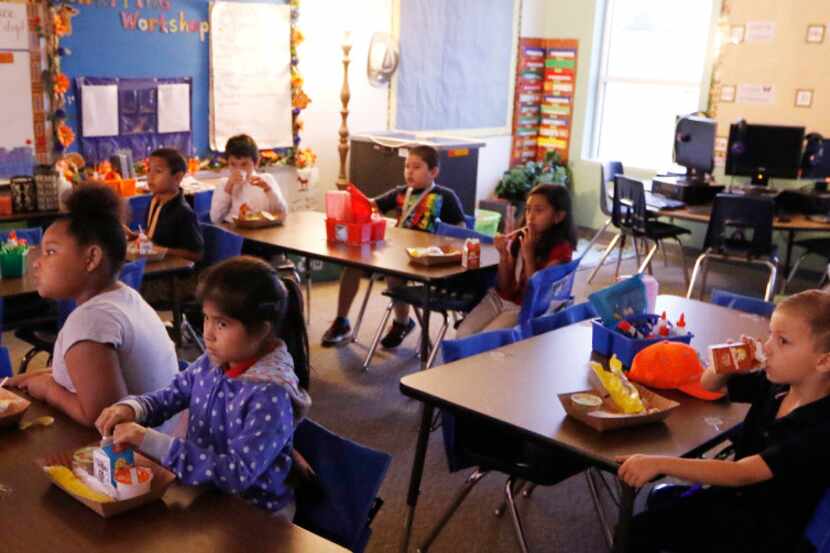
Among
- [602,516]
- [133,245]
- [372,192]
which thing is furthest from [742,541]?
[372,192]

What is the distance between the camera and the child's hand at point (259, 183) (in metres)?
5.05

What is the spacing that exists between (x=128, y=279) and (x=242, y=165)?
161cm

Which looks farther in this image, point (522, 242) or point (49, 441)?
point (522, 242)

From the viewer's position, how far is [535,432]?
2230 mm

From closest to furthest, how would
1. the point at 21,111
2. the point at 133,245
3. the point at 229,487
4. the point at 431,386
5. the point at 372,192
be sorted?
1. the point at 229,487
2. the point at 431,386
3. the point at 133,245
4. the point at 21,111
5. the point at 372,192

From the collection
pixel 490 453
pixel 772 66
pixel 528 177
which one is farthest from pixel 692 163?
pixel 490 453

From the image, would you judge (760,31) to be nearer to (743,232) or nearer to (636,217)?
(636,217)

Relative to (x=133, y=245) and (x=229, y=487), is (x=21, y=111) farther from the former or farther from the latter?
(x=229, y=487)

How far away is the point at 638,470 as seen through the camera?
202cm

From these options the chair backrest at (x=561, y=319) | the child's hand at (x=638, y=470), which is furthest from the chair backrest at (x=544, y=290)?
the child's hand at (x=638, y=470)

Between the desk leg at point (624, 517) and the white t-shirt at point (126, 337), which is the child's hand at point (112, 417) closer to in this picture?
the white t-shirt at point (126, 337)

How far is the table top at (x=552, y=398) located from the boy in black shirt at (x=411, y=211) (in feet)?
6.78

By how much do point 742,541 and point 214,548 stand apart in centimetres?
129

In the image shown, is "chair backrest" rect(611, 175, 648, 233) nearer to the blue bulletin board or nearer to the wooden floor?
the wooden floor
